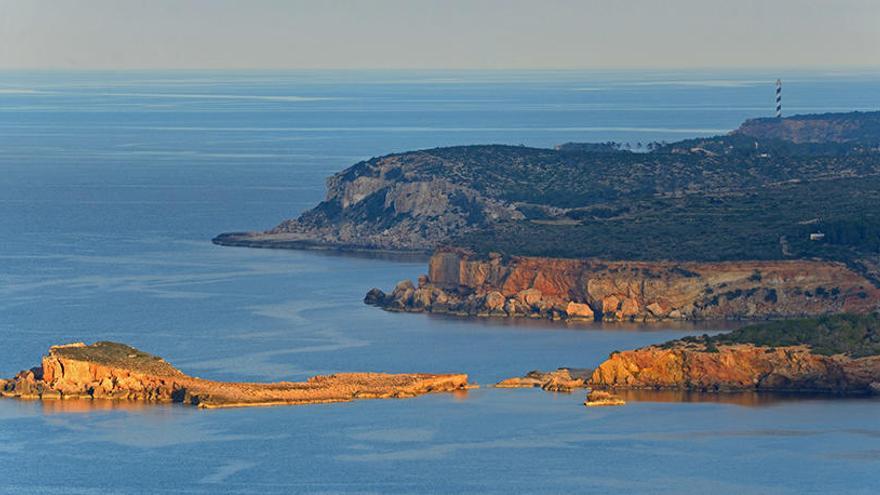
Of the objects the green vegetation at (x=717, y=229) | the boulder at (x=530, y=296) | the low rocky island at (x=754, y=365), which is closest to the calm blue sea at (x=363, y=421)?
the low rocky island at (x=754, y=365)

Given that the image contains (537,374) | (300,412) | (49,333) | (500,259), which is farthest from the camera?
(500,259)

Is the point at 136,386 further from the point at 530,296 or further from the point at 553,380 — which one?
the point at 530,296

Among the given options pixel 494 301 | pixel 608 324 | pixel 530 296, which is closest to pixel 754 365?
pixel 608 324

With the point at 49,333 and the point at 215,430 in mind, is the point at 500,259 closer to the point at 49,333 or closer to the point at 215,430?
the point at 49,333

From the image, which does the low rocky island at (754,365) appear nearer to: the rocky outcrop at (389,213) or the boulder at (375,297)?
the boulder at (375,297)

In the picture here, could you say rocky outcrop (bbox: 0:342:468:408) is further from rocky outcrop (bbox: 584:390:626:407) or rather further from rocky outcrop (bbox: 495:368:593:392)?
rocky outcrop (bbox: 584:390:626:407)

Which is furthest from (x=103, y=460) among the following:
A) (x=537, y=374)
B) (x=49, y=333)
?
(x=49, y=333)

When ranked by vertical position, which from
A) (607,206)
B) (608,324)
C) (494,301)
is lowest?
(608,324)
